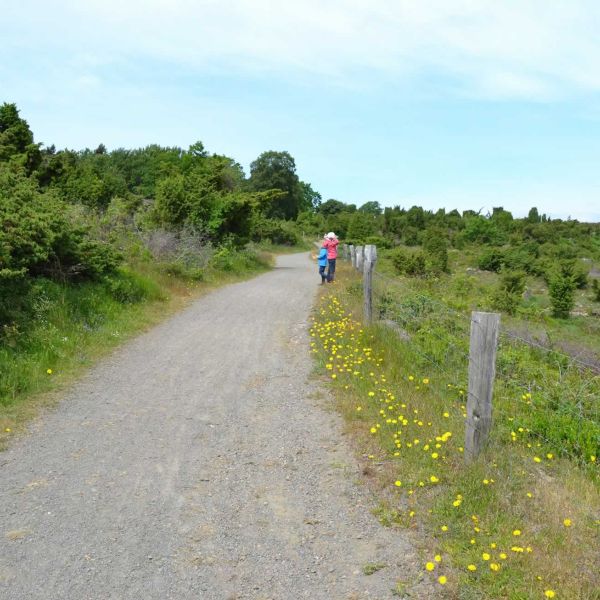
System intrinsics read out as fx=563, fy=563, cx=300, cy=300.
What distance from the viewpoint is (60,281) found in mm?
9820

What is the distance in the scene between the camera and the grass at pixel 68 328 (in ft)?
21.1

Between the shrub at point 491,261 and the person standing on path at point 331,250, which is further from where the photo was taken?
the shrub at point 491,261

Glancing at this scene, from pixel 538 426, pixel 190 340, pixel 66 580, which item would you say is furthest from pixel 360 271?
pixel 66 580

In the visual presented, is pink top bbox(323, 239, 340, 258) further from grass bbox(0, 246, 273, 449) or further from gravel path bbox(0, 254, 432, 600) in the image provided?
gravel path bbox(0, 254, 432, 600)

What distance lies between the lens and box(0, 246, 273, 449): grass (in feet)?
21.1

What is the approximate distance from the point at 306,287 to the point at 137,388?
9.43 meters

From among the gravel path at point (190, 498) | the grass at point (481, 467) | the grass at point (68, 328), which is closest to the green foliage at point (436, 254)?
the grass at point (68, 328)

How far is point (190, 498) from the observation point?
4.34 m

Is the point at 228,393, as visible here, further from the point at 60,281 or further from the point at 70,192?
the point at 70,192

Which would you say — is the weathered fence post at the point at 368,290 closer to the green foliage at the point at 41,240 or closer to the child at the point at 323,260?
the green foliage at the point at 41,240

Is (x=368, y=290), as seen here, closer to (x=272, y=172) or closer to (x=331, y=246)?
(x=331, y=246)

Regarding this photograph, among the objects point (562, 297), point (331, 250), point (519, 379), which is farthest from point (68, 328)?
point (562, 297)

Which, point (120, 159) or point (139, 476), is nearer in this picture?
point (139, 476)

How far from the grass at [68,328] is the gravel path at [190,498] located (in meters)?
0.36
